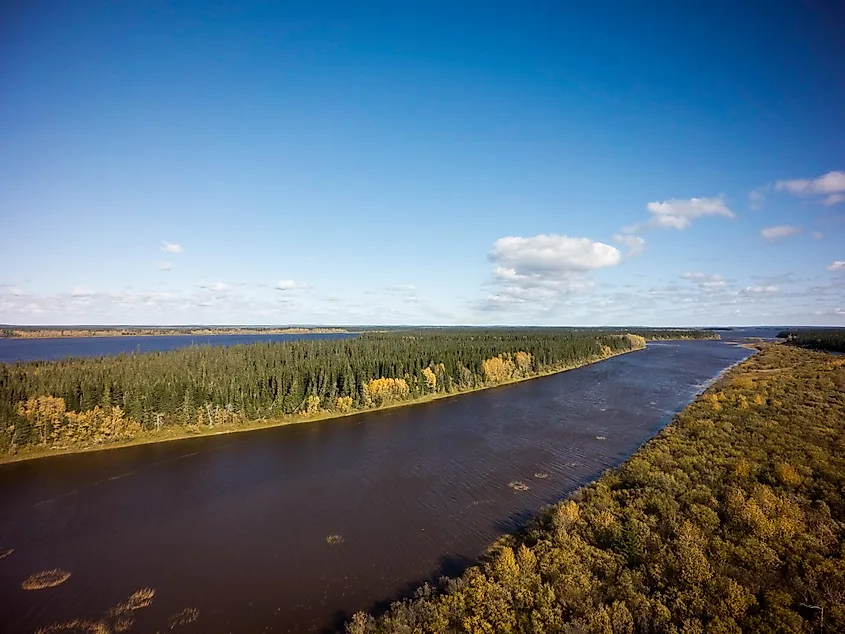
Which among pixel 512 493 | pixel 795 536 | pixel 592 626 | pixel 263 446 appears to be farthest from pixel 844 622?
pixel 263 446

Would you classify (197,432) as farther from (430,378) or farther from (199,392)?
(430,378)

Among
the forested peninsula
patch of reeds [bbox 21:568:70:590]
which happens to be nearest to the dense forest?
patch of reeds [bbox 21:568:70:590]

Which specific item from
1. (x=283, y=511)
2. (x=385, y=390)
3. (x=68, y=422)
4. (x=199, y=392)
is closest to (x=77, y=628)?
(x=283, y=511)

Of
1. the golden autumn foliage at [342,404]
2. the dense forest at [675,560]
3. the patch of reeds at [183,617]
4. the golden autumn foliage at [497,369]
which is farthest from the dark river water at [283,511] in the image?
the golden autumn foliage at [497,369]

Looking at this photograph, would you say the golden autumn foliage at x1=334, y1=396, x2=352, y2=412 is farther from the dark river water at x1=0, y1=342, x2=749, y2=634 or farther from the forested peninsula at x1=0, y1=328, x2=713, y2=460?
the dark river water at x1=0, y1=342, x2=749, y2=634

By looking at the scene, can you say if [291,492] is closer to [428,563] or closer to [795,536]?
[428,563]

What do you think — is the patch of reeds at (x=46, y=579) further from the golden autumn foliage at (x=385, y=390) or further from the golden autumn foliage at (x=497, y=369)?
the golden autumn foliage at (x=497, y=369)
